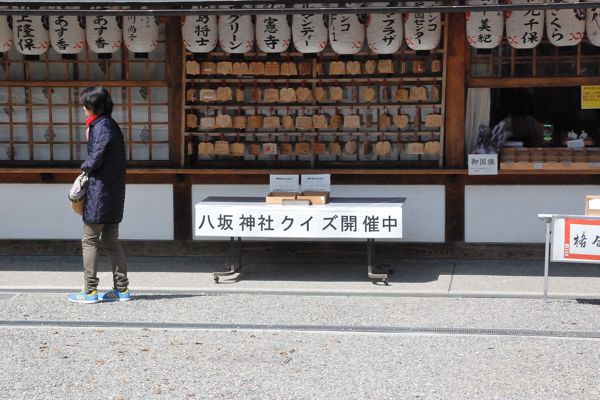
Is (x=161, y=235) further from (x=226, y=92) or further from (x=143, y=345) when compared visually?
(x=143, y=345)

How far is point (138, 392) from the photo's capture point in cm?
534

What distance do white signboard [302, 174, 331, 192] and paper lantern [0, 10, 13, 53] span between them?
411 centimetres

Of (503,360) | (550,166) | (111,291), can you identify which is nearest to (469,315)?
(503,360)

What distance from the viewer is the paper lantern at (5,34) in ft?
31.7

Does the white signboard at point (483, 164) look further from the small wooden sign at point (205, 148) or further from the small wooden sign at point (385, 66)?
the small wooden sign at point (205, 148)

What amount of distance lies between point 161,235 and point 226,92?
2.04 metres

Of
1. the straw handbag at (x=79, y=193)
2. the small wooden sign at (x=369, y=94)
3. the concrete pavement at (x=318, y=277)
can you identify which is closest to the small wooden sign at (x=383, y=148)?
the small wooden sign at (x=369, y=94)

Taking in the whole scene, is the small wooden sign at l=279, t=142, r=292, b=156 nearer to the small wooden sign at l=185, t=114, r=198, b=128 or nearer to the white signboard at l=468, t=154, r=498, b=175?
the small wooden sign at l=185, t=114, r=198, b=128

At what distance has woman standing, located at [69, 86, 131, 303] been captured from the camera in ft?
24.5

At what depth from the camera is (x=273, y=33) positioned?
9.45 meters

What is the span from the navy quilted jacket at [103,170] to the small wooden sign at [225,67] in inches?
98.6

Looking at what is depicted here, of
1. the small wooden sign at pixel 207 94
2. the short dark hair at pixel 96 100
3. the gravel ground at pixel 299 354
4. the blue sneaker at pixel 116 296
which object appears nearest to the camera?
the gravel ground at pixel 299 354

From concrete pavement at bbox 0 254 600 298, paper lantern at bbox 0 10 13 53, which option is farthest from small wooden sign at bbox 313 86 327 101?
paper lantern at bbox 0 10 13 53

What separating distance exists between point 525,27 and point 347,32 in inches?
82.5
